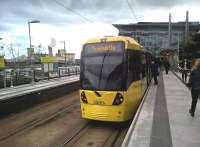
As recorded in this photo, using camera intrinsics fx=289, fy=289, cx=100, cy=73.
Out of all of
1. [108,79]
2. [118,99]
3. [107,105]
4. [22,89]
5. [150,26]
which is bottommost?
→ [22,89]

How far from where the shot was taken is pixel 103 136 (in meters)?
9.27

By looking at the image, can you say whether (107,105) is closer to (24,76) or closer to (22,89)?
(22,89)

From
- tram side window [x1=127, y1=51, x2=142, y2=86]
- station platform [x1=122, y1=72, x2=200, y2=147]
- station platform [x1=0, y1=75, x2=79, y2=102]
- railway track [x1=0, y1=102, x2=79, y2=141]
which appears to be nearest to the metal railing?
station platform [x1=0, y1=75, x2=79, y2=102]

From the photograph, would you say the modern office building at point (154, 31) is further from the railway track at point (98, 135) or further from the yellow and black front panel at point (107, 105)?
the yellow and black front panel at point (107, 105)

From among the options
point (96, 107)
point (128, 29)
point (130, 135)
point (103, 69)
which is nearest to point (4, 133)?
point (96, 107)

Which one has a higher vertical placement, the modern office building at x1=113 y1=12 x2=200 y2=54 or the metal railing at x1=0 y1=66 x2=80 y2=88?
the modern office building at x1=113 y1=12 x2=200 y2=54

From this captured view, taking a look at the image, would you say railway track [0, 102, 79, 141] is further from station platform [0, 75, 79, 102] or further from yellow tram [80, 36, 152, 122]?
station platform [0, 75, 79, 102]

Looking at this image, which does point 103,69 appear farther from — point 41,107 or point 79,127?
point 41,107

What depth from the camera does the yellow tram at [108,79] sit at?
968 cm

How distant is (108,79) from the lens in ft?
32.6

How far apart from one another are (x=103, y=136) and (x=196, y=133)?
124 inches

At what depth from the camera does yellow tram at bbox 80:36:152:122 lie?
968 cm

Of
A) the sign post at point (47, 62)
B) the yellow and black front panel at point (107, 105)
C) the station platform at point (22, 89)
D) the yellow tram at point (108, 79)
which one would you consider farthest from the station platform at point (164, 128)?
the sign post at point (47, 62)

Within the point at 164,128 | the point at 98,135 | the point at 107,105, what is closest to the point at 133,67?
the point at 107,105
